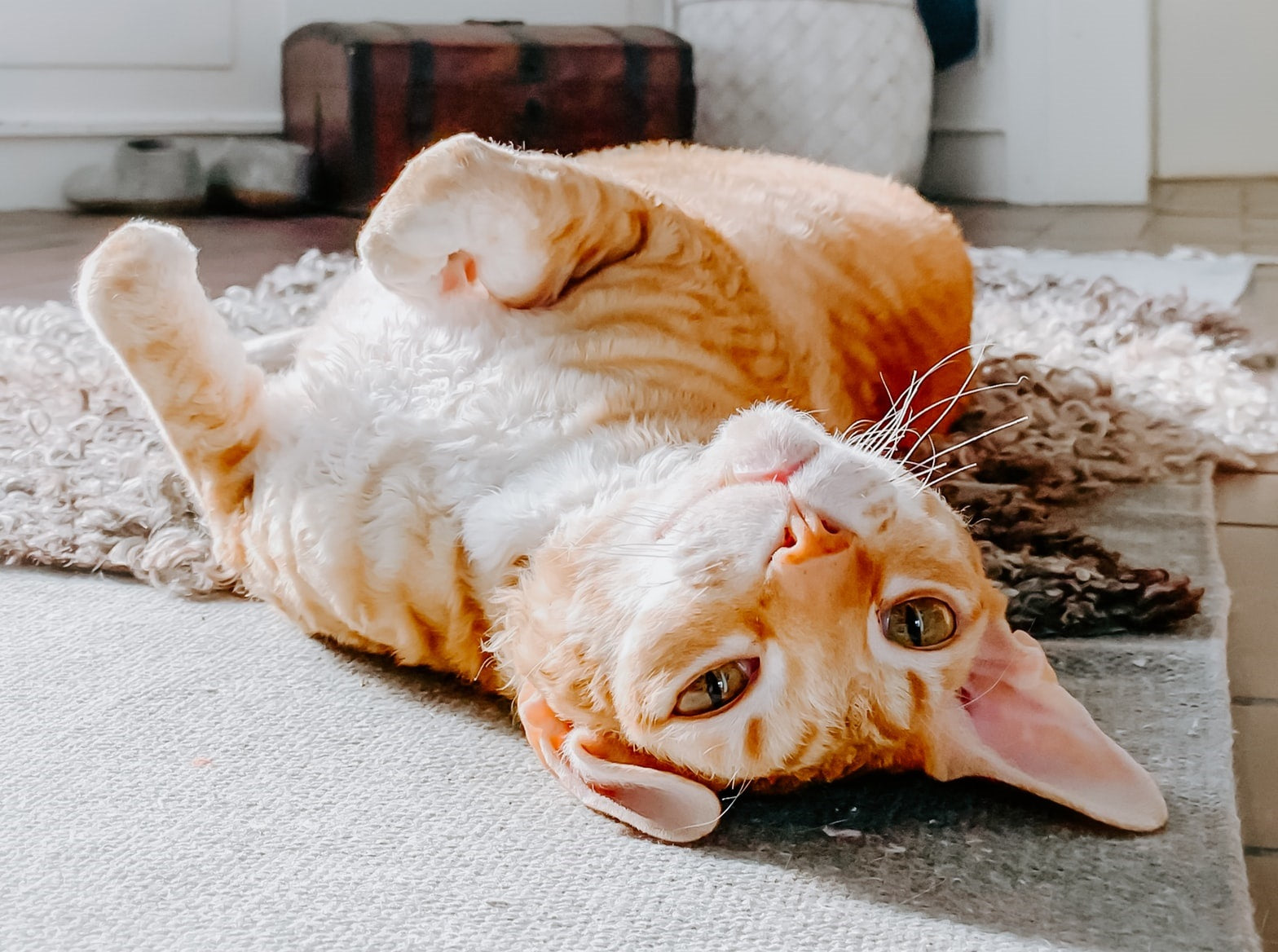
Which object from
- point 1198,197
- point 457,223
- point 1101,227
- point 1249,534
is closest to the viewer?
point 457,223

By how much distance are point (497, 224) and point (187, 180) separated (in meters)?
2.82

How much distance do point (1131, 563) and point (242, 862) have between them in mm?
983

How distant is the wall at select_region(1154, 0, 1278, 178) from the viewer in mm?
4352

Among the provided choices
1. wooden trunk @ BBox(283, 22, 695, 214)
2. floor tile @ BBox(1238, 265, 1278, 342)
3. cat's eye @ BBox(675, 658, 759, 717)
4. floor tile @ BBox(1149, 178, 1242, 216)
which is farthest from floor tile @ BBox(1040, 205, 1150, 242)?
cat's eye @ BBox(675, 658, 759, 717)

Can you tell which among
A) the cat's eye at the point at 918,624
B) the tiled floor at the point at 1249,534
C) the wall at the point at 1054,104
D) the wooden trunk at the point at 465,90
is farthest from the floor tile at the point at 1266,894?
the wall at the point at 1054,104

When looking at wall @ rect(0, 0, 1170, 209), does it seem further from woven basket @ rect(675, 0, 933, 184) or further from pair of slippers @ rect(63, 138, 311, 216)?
woven basket @ rect(675, 0, 933, 184)

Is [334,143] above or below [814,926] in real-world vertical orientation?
above

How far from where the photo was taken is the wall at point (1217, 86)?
14.3 ft

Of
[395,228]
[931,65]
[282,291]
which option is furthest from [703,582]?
[931,65]

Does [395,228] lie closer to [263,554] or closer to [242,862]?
[263,554]

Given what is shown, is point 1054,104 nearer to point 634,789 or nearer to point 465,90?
point 465,90

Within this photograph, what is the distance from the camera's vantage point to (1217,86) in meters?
4.42

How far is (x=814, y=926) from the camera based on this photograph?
0.87 m

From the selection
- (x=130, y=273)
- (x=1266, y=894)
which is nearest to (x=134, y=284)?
(x=130, y=273)
